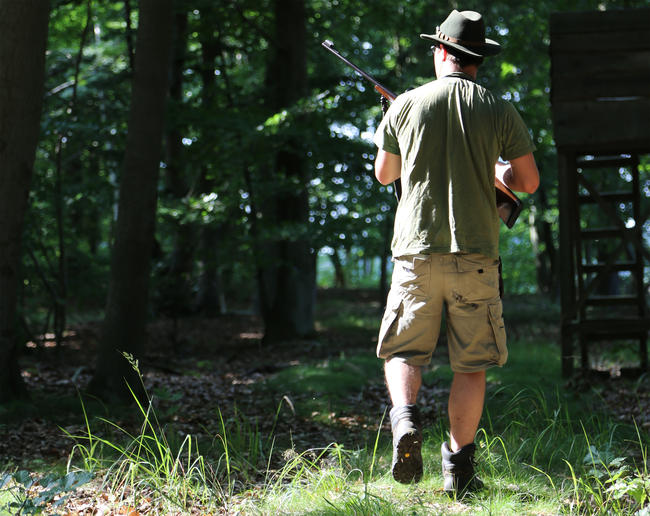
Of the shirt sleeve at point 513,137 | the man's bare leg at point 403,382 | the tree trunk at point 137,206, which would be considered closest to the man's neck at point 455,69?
the shirt sleeve at point 513,137

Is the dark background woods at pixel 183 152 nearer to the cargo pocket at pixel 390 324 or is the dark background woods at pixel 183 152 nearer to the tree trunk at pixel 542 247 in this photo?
the tree trunk at pixel 542 247

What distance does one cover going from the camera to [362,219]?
35.7 feet

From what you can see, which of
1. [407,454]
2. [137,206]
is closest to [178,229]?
[137,206]

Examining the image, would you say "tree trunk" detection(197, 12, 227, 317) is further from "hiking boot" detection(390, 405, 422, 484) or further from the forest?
"hiking boot" detection(390, 405, 422, 484)

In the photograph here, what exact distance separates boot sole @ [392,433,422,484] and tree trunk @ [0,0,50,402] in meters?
3.68

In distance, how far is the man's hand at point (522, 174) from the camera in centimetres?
358

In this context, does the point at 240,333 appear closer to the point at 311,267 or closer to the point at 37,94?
the point at 311,267

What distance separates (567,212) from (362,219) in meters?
3.32

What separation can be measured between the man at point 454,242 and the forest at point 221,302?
1.86 feet

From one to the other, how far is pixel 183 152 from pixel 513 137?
772 cm

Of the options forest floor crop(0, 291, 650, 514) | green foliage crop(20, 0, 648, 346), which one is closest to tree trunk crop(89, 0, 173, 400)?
forest floor crop(0, 291, 650, 514)

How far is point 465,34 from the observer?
3553 millimetres

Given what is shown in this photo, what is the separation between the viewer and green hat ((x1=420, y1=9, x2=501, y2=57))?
11.6 ft

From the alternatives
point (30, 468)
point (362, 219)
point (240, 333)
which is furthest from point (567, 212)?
point (240, 333)
